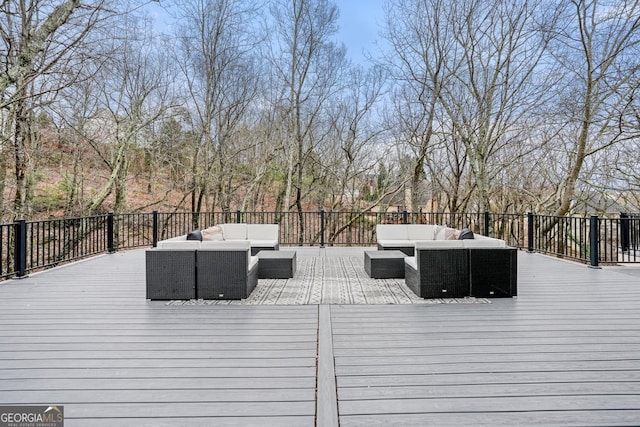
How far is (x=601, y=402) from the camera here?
6.61ft

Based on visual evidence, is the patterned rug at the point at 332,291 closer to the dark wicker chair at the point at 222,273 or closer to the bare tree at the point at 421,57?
the dark wicker chair at the point at 222,273

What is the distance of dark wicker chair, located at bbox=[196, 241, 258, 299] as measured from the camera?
421 cm

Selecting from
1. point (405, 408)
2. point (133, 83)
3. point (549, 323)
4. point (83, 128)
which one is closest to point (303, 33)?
point (133, 83)

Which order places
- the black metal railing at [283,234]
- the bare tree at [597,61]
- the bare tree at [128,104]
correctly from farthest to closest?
the bare tree at [128,104]
the bare tree at [597,61]
the black metal railing at [283,234]

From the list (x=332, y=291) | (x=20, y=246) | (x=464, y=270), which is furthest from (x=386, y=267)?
(x=20, y=246)

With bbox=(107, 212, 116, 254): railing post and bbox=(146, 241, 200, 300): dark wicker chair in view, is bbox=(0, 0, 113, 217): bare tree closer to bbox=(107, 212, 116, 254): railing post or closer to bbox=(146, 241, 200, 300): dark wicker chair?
bbox=(107, 212, 116, 254): railing post

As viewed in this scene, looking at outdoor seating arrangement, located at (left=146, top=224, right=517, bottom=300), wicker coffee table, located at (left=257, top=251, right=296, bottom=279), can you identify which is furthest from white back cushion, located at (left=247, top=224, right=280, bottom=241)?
outdoor seating arrangement, located at (left=146, top=224, right=517, bottom=300)

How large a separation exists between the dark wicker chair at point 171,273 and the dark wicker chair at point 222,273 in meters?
0.08

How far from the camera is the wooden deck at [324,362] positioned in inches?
75.9

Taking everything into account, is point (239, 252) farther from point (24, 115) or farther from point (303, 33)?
point (303, 33)

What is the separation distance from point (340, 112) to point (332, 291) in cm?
983

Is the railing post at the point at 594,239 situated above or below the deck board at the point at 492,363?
above

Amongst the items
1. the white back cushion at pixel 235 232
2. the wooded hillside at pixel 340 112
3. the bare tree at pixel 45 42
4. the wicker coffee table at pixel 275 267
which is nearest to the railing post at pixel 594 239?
the wooded hillside at pixel 340 112

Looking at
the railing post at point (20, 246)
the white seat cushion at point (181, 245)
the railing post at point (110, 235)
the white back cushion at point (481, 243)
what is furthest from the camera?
the railing post at point (110, 235)
